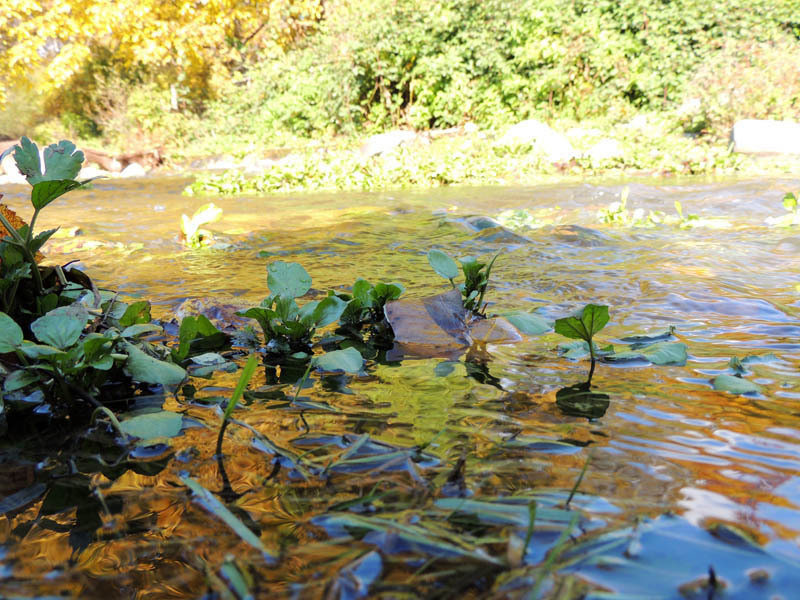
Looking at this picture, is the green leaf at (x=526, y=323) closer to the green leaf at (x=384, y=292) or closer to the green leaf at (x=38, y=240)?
the green leaf at (x=384, y=292)

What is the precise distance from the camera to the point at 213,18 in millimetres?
18375

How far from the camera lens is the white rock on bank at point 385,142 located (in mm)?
12235

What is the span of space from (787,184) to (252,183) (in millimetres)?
6727

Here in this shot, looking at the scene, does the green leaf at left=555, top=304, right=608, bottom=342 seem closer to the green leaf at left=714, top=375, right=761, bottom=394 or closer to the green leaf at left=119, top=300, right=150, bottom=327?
the green leaf at left=714, top=375, right=761, bottom=394

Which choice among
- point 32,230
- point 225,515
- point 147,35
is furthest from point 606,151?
point 147,35

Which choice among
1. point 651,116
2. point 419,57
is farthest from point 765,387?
point 419,57

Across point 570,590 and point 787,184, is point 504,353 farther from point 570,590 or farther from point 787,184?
point 787,184

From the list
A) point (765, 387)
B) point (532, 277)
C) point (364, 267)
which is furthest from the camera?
point (364, 267)

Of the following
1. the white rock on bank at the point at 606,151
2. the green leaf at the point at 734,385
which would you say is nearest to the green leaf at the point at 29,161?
the green leaf at the point at 734,385

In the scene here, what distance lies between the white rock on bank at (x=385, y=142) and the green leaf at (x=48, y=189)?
36.5ft

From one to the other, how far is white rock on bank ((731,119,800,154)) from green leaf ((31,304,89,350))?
11.2 meters

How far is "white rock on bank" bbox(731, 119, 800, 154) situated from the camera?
9.80 meters

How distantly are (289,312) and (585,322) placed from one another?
758 millimetres

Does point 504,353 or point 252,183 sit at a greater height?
point 504,353
